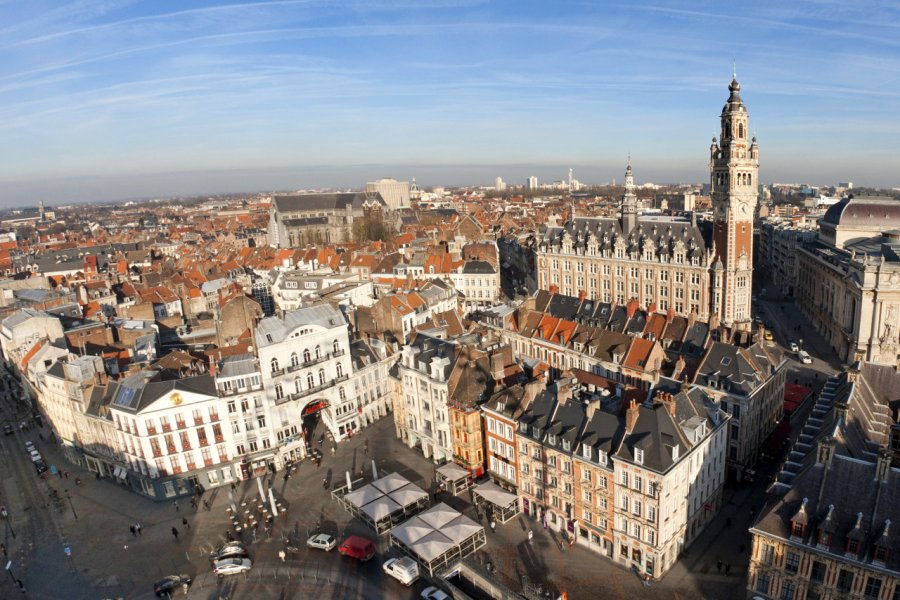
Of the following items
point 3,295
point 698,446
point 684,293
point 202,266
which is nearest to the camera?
point 698,446

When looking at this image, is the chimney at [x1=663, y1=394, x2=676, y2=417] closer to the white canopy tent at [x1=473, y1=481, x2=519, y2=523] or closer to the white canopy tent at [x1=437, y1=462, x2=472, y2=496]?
the white canopy tent at [x1=473, y1=481, x2=519, y2=523]

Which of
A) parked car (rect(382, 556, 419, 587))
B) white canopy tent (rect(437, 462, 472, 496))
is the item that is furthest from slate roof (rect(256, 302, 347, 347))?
parked car (rect(382, 556, 419, 587))

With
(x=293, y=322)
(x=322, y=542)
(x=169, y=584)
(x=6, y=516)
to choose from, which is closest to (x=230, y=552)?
(x=169, y=584)

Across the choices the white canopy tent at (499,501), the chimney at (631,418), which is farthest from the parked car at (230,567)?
the chimney at (631,418)

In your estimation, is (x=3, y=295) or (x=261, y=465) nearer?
(x=261, y=465)

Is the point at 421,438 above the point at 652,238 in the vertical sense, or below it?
below

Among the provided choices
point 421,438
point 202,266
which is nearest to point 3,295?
point 202,266

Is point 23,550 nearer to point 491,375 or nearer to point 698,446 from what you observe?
point 491,375
